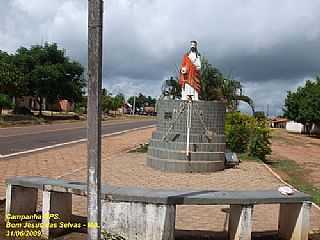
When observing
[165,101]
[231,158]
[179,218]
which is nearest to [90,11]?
[179,218]

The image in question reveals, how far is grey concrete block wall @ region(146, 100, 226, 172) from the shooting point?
1361 centimetres

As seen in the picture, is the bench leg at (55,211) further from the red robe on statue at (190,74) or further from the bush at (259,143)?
the bush at (259,143)

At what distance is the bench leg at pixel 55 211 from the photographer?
5.61m

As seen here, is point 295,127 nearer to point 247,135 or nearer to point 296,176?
point 247,135

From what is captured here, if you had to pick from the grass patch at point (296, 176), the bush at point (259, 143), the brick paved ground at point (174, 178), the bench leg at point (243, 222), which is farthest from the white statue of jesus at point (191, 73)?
the bench leg at point (243, 222)

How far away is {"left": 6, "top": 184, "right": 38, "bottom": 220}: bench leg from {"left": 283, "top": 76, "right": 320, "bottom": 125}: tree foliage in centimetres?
4523

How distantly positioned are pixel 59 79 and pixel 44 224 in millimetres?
42452

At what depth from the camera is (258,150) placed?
18500 mm

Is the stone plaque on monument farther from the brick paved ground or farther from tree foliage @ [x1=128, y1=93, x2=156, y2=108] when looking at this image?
tree foliage @ [x1=128, y1=93, x2=156, y2=108]

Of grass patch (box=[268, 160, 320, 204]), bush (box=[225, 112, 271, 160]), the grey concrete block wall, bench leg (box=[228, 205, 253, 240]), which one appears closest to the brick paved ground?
the grey concrete block wall

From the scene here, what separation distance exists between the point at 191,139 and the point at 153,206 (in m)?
8.76

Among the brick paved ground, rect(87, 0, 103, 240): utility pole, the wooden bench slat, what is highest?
rect(87, 0, 103, 240): utility pole

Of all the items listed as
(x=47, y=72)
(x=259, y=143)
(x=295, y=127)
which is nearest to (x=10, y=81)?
(x=47, y=72)

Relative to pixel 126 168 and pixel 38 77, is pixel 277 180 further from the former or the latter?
pixel 38 77
